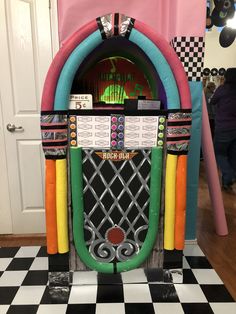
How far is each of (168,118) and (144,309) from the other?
1129 mm

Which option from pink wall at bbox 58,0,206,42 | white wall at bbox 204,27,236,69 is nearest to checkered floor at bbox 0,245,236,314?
→ pink wall at bbox 58,0,206,42

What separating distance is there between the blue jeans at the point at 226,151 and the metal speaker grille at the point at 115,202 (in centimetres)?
225

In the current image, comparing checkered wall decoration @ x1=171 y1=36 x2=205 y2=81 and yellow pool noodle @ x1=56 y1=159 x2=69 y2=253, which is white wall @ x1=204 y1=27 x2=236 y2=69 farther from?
yellow pool noodle @ x1=56 y1=159 x2=69 y2=253

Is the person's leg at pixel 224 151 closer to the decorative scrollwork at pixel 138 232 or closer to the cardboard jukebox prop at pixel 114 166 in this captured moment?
the cardboard jukebox prop at pixel 114 166

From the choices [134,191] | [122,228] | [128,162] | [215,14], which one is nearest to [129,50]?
[128,162]

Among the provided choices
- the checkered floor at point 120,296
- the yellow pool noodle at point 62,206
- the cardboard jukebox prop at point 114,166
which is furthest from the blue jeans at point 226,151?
the yellow pool noodle at point 62,206

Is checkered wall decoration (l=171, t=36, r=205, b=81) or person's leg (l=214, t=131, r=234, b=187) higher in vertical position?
checkered wall decoration (l=171, t=36, r=205, b=81)

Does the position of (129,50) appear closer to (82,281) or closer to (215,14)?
(82,281)

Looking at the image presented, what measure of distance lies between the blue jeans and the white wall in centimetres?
381

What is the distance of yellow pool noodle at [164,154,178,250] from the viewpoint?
177cm

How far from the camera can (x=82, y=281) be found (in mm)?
1928

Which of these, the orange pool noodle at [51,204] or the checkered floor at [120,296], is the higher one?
the orange pool noodle at [51,204]

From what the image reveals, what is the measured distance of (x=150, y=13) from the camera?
Answer: 2.23 meters

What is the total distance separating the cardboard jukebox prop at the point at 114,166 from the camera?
1640 millimetres
